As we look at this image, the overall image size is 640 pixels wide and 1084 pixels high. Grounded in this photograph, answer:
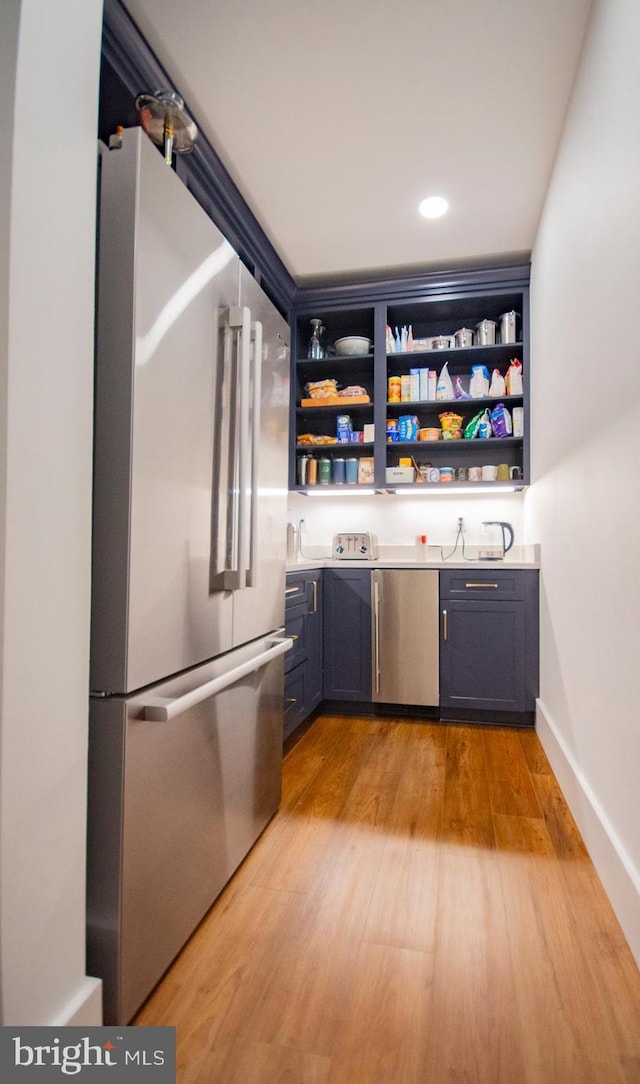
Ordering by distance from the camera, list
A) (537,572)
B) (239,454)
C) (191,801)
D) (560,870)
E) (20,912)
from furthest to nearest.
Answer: (537,572) < (560,870) < (239,454) < (191,801) < (20,912)

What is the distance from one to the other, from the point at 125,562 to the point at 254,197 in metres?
2.41

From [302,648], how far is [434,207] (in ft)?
7.43

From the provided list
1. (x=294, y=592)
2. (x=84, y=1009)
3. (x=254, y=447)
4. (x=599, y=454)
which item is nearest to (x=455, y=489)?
(x=294, y=592)

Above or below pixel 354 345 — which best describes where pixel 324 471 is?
below

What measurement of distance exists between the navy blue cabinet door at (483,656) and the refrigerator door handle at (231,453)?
6.07 ft

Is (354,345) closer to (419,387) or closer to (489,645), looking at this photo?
(419,387)

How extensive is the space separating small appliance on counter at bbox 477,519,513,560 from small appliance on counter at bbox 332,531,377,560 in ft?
2.24

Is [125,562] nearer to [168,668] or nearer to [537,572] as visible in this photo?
[168,668]

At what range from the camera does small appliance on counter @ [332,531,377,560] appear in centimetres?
334

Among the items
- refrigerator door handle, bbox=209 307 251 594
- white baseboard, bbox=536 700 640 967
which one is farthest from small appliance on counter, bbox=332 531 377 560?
refrigerator door handle, bbox=209 307 251 594

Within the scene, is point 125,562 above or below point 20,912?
above

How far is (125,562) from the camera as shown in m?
0.96

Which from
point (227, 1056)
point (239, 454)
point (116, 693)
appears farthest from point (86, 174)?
point (227, 1056)

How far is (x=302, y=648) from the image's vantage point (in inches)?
104
